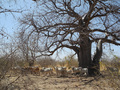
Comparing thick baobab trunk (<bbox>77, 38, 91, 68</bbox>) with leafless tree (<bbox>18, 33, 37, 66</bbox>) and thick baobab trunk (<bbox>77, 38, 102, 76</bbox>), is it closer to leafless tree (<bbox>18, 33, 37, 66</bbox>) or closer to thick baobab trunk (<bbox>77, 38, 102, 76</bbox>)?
thick baobab trunk (<bbox>77, 38, 102, 76</bbox>)

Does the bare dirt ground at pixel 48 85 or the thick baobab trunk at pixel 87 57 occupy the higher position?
the thick baobab trunk at pixel 87 57

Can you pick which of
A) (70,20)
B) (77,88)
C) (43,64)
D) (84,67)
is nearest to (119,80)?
(77,88)

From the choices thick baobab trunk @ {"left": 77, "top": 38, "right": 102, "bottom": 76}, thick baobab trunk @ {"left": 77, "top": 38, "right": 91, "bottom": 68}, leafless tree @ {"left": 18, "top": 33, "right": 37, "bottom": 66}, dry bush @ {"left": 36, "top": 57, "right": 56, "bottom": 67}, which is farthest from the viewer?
dry bush @ {"left": 36, "top": 57, "right": 56, "bottom": 67}

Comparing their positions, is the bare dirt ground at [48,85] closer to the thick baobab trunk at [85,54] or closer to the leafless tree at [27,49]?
the leafless tree at [27,49]

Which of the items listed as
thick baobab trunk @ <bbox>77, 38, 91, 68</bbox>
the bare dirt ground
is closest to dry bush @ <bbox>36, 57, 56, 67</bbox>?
thick baobab trunk @ <bbox>77, 38, 91, 68</bbox>

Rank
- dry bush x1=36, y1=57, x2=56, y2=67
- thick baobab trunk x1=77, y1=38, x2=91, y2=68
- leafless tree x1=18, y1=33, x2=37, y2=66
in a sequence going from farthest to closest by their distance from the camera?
dry bush x1=36, y1=57, x2=56, y2=67 < thick baobab trunk x1=77, y1=38, x2=91, y2=68 < leafless tree x1=18, y1=33, x2=37, y2=66

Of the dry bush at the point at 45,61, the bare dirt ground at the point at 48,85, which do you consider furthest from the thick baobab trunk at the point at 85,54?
the bare dirt ground at the point at 48,85

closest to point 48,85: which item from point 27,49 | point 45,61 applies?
point 27,49

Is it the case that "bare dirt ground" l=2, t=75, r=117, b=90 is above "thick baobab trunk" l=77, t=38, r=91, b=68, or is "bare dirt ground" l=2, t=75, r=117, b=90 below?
below

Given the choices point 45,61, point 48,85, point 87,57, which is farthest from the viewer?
point 45,61

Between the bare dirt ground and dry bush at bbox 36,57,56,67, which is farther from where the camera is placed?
dry bush at bbox 36,57,56,67

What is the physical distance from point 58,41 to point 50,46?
63cm

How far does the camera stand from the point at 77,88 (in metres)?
5.70

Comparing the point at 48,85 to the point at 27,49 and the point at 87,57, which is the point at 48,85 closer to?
the point at 27,49
